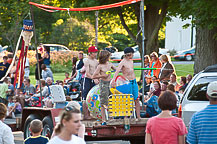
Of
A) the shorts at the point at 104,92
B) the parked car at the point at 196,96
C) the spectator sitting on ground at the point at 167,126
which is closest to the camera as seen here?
the spectator sitting on ground at the point at 167,126

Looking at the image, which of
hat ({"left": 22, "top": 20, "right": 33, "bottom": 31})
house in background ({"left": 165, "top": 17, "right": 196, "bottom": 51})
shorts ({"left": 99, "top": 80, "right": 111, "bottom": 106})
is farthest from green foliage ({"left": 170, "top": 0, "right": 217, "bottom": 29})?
house in background ({"left": 165, "top": 17, "right": 196, "bottom": 51})

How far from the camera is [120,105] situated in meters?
9.66

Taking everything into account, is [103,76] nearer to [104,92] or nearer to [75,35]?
[104,92]

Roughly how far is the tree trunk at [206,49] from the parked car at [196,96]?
32.8 ft

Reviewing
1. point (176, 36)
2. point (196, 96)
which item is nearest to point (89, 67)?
point (196, 96)

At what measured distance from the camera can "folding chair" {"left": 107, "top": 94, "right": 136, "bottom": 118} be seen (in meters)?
9.63

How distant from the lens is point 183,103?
8734mm

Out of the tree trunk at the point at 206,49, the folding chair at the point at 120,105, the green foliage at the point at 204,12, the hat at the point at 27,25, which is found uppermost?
the green foliage at the point at 204,12

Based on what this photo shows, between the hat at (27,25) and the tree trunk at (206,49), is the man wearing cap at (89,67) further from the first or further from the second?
the tree trunk at (206,49)

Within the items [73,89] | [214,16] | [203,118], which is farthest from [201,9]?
[203,118]

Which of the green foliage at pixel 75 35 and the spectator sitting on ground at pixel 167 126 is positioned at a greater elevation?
the green foliage at pixel 75 35

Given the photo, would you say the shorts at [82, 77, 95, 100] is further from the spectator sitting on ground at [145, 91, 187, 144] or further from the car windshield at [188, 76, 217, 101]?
the spectator sitting on ground at [145, 91, 187, 144]

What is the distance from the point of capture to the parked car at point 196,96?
8.56m

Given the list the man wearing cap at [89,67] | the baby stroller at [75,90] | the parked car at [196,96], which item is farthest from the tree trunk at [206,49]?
the parked car at [196,96]
